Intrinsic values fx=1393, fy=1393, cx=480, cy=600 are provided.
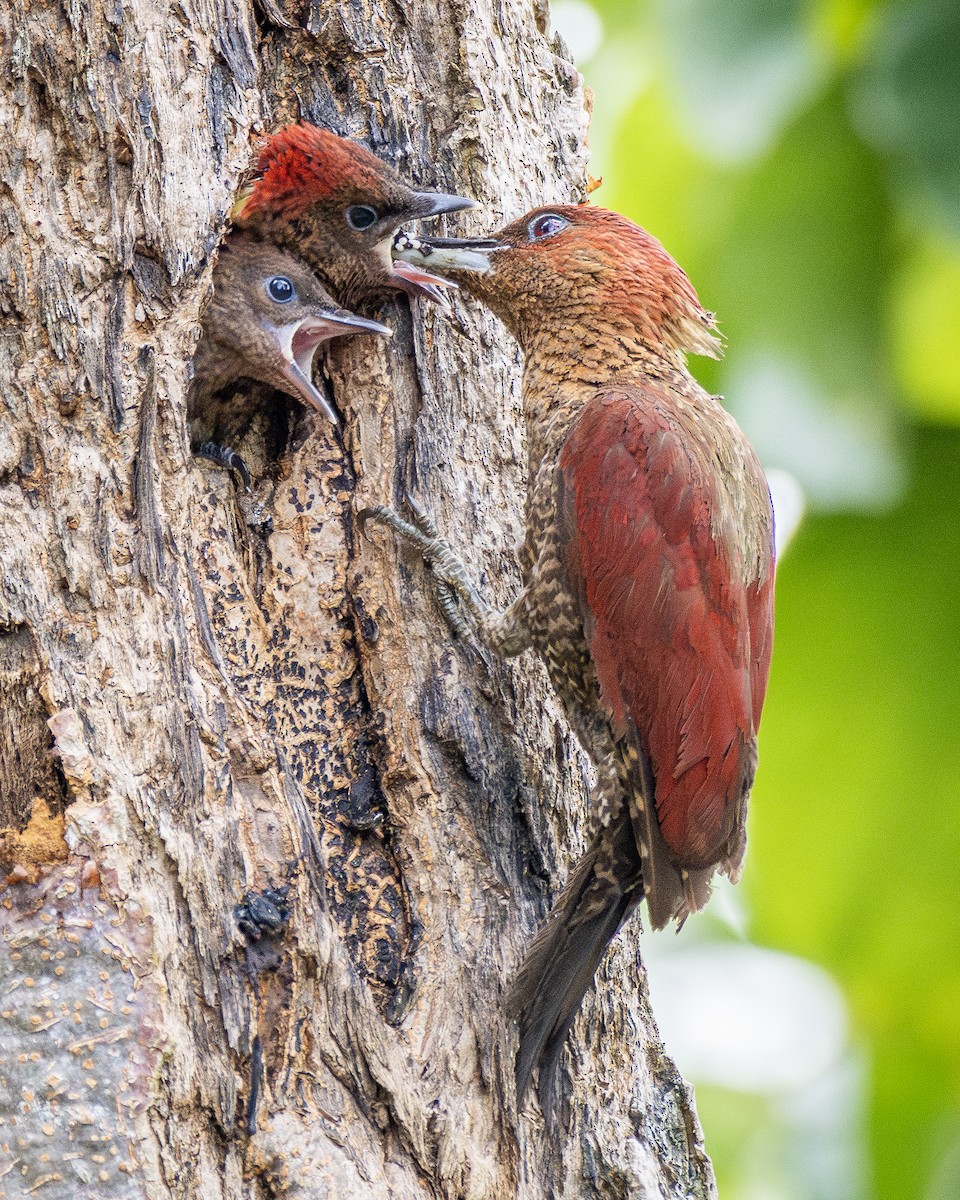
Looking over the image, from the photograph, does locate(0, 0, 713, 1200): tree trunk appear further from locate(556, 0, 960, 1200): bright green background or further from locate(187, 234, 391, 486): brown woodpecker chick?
locate(556, 0, 960, 1200): bright green background

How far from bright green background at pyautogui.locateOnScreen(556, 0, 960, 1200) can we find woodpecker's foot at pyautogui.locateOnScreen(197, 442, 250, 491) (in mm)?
1477

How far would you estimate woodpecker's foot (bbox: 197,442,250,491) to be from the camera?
9.53 ft

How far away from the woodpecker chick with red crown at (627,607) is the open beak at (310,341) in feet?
0.92

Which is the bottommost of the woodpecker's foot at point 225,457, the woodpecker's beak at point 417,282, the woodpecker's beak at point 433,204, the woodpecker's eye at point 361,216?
the woodpecker's foot at point 225,457

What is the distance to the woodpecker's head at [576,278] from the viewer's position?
328 centimetres

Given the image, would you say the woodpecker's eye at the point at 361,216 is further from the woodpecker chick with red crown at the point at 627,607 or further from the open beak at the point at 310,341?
the open beak at the point at 310,341

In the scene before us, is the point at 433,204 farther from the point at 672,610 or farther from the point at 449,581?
the point at 672,610

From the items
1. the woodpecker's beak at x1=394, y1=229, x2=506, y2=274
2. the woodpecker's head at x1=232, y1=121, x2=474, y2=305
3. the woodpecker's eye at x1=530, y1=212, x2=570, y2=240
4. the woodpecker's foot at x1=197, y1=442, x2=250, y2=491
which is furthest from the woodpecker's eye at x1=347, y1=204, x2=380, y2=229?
the woodpecker's foot at x1=197, y1=442, x2=250, y2=491

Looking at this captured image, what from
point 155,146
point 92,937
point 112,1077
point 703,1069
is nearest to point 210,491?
point 155,146

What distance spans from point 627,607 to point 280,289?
3.61 ft

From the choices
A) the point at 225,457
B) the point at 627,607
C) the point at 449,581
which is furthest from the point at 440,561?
the point at 225,457

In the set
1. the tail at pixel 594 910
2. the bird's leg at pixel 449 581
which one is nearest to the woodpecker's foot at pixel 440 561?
the bird's leg at pixel 449 581

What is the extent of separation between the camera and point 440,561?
2.84 m

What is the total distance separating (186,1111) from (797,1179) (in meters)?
3.74
